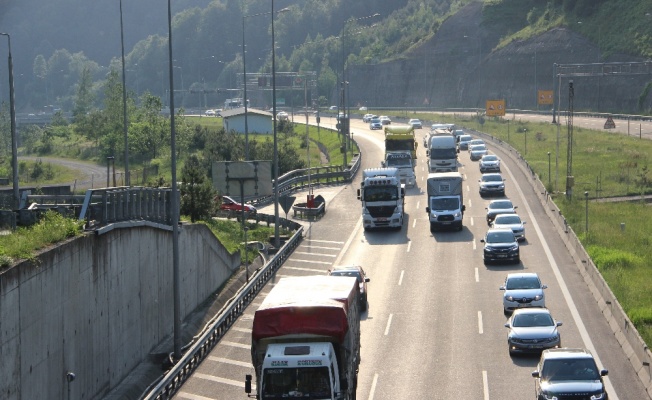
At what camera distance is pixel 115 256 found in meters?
31.8

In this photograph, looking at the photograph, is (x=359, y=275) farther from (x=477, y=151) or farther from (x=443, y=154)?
(x=477, y=151)

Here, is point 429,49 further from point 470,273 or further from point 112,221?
point 112,221

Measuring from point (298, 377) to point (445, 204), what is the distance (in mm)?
33148

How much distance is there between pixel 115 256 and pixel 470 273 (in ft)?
57.4

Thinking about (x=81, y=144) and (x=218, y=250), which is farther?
(x=81, y=144)

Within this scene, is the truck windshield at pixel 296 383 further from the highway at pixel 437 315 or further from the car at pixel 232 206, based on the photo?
the car at pixel 232 206

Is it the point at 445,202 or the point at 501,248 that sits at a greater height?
the point at 445,202

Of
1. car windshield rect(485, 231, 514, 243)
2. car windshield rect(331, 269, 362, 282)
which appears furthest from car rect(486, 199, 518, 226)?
car windshield rect(331, 269, 362, 282)

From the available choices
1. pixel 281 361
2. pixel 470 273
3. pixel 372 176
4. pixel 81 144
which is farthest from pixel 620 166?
pixel 81 144

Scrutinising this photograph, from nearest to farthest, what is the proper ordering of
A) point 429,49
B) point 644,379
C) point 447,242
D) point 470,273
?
point 644,379 < point 470,273 < point 447,242 < point 429,49

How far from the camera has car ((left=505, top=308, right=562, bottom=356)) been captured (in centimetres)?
3116

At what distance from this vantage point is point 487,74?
15875 centimetres

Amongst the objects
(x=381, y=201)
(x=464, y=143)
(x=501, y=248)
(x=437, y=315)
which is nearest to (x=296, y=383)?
(x=437, y=315)

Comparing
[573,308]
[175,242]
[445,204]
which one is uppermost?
[175,242]
